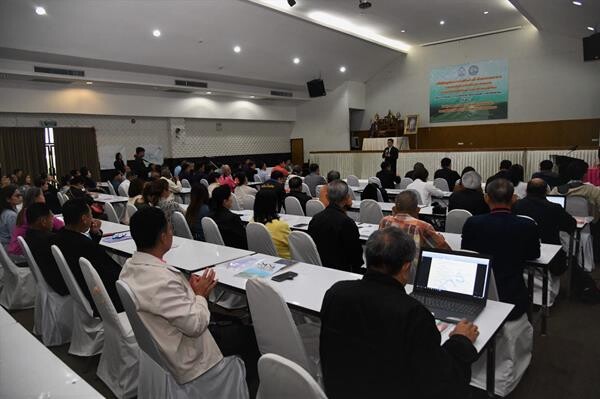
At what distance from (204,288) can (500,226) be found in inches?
74.3

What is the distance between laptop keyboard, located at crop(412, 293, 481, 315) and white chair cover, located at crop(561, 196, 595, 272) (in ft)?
9.97

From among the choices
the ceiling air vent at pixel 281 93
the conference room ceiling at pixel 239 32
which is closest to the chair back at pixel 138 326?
the conference room ceiling at pixel 239 32

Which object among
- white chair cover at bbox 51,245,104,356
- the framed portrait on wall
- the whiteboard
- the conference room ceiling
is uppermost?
the conference room ceiling

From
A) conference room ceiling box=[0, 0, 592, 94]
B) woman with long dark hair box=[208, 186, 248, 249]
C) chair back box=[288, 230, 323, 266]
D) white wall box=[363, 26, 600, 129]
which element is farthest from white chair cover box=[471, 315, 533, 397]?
white wall box=[363, 26, 600, 129]

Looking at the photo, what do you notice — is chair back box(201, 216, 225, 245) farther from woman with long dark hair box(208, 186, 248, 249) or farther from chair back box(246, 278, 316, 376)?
chair back box(246, 278, 316, 376)

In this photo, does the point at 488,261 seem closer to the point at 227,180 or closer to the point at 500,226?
the point at 500,226

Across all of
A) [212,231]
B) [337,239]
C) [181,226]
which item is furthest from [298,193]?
[337,239]

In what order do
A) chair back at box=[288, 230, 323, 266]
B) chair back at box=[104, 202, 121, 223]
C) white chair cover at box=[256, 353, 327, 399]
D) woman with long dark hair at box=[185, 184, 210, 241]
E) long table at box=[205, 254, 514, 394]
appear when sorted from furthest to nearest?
1. chair back at box=[104, 202, 121, 223]
2. woman with long dark hair at box=[185, 184, 210, 241]
3. chair back at box=[288, 230, 323, 266]
4. long table at box=[205, 254, 514, 394]
5. white chair cover at box=[256, 353, 327, 399]

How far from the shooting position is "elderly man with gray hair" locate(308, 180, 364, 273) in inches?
126

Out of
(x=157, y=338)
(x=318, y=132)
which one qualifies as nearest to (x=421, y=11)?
(x=318, y=132)

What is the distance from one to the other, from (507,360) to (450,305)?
76cm

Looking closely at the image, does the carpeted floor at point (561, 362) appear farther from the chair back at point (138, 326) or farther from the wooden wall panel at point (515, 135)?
the wooden wall panel at point (515, 135)

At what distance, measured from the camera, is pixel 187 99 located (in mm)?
13031

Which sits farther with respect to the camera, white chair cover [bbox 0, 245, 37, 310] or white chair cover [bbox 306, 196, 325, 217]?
white chair cover [bbox 306, 196, 325, 217]
